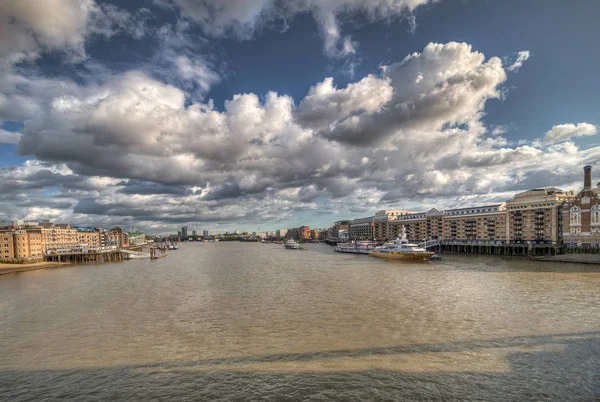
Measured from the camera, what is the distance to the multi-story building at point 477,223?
11966 centimetres

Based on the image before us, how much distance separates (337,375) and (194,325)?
44.8 feet

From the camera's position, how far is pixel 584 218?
8088 cm

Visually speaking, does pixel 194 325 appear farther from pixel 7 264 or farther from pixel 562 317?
pixel 7 264

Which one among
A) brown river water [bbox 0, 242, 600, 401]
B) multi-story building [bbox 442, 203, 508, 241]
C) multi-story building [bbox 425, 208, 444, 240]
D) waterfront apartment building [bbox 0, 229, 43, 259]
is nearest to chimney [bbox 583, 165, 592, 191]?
multi-story building [bbox 442, 203, 508, 241]

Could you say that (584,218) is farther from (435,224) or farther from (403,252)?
(435,224)

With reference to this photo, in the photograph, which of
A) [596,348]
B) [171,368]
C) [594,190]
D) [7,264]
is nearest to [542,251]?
[594,190]

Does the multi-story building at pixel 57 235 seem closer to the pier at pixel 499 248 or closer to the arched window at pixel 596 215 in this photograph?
the pier at pixel 499 248

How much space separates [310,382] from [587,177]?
107 meters

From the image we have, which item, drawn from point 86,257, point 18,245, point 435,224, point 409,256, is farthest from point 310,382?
point 435,224

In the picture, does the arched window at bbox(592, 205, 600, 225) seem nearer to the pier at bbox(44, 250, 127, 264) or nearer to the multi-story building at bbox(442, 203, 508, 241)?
the multi-story building at bbox(442, 203, 508, 241)

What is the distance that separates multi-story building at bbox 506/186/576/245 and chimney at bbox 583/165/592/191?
1130cm

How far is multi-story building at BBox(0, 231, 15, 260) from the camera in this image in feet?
281

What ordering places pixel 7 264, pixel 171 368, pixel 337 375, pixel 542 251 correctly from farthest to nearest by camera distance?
pixel 542 251 < pixel 7 264 < pixel 171 368 < pixel 337 375

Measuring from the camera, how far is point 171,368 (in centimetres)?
1642
